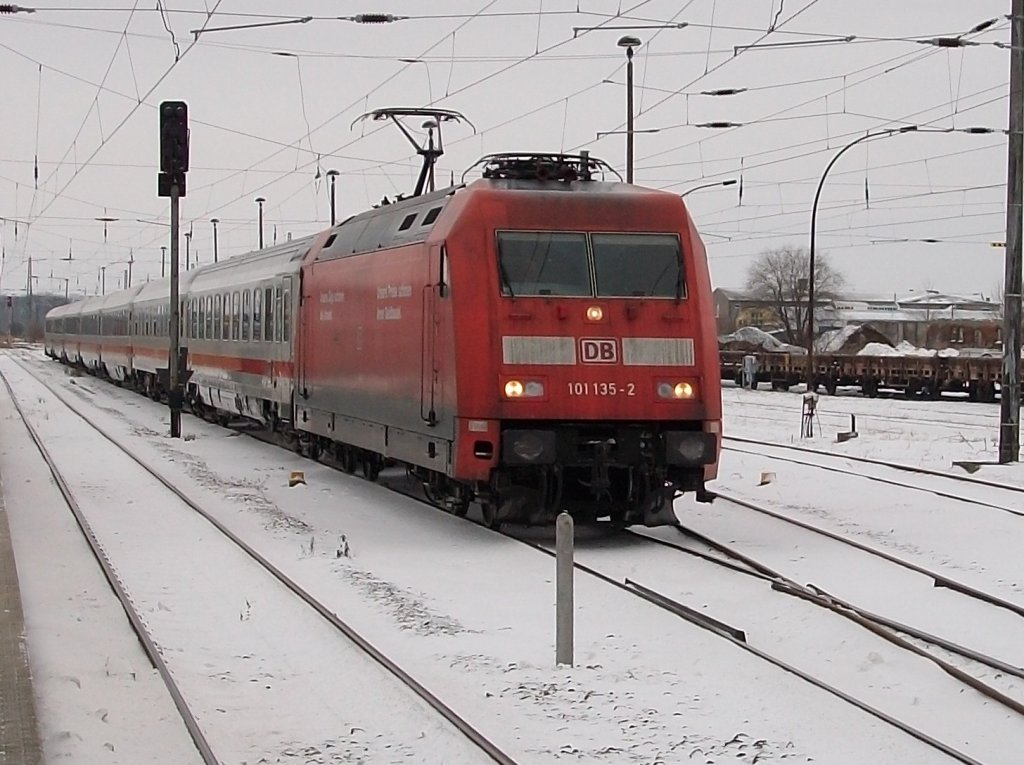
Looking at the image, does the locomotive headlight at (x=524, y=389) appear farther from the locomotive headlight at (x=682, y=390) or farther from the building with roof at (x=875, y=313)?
the building with roof at (x=875, y=313)

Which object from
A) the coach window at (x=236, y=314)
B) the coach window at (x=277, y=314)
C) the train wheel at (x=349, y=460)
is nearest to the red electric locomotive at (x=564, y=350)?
the train wheel at (x=349, y=460)

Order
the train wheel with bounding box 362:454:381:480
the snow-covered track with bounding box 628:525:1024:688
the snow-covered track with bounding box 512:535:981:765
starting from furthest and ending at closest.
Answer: the train wheel with bounding box 362:454:381:480, the snow-covered track with bounding box 628:525:1024:688, the snow-covered track with bounding box 512:535:981:765

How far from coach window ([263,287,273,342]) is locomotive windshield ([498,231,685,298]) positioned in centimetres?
952

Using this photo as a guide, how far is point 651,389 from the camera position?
40.1ft

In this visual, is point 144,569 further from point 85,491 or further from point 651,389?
point 85,491

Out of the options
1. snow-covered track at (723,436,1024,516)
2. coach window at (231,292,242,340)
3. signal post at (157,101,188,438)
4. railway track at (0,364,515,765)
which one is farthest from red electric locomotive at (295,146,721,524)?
signal post at (157,101,188,438)

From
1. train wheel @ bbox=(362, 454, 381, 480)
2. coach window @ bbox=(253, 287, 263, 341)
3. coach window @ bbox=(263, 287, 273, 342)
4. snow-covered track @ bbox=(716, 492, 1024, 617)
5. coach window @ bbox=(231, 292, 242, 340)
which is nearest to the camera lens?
snow-covered track @ bbox=(716, 492, 1024, 617)

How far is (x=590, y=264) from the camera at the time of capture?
12.4 m

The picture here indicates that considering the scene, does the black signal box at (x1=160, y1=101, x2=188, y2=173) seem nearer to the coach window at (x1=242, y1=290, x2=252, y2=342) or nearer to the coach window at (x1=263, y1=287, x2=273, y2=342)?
the coach window at (x1=242, y1=290, x2=252, y2=342)

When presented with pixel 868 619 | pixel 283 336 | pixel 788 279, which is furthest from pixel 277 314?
pixel 788 279

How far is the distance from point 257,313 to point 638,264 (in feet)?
36.4

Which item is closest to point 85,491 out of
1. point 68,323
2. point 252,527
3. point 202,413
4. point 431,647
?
point 252,527

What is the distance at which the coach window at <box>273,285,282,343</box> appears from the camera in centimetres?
2052

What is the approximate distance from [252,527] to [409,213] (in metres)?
3.49
